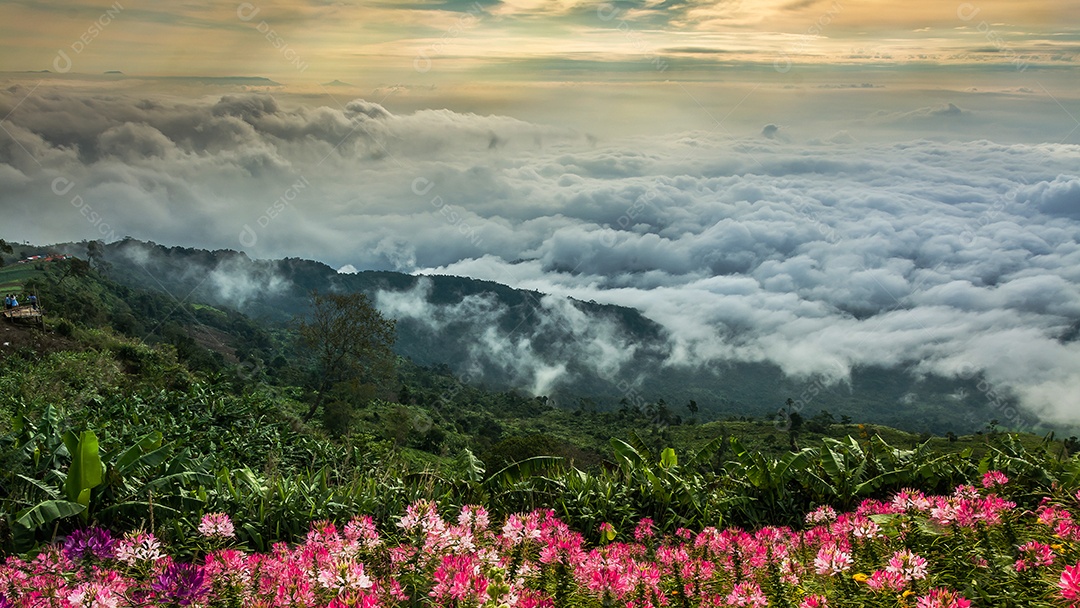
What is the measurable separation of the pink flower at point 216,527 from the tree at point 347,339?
2663 cm

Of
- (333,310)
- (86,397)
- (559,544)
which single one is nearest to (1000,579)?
(559,544)

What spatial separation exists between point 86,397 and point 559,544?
24.3 feet

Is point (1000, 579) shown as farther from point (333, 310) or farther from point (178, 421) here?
point (333, 310)

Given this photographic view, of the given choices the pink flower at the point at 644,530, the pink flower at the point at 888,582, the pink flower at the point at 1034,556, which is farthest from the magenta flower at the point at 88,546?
the pink flower at the point at 1034,556

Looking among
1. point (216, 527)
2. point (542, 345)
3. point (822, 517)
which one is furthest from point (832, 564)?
point (542, 345)

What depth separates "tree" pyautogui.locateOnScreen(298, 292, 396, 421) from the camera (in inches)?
1171

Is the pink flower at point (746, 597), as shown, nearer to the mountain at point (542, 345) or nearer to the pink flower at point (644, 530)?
the pink flower at point (644, 530)

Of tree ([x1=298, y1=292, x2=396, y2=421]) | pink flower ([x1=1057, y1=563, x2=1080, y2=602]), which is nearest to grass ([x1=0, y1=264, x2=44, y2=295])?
tree ([x1=298, y1=292, x2=396, y2=421])

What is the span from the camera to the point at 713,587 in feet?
9.09

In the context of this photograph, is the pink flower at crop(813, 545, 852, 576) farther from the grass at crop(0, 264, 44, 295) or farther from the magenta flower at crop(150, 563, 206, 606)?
the grass at crop(0, 264, 44, 295)

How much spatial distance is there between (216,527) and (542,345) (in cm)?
14613

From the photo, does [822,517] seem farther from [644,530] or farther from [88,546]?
[88,546]

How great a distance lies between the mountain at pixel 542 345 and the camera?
374 feet

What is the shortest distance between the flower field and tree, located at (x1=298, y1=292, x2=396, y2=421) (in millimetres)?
27219
